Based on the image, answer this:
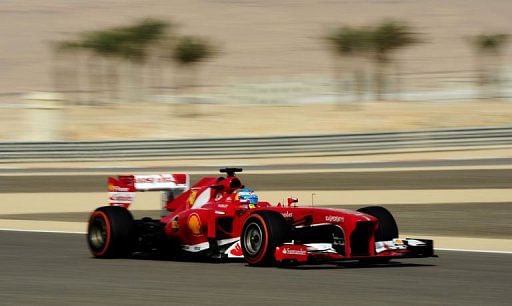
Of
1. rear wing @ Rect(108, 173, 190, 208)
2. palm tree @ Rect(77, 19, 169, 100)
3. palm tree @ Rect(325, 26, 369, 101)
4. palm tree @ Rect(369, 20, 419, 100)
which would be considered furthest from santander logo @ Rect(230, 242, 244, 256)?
palm tree @ Rect(77, 19, 169, 100)

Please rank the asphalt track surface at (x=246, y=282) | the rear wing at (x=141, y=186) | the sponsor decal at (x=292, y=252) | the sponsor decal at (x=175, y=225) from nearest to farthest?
the asphalt track surface at (x=246, y=282) → the sponsor decal at (x=292, y=252) → the sponsor decal at (x=175, y=225) → the rear wing at (x=141, y=186)

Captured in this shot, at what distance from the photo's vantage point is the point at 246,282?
9.41 m

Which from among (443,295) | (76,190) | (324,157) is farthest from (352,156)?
(443,295)

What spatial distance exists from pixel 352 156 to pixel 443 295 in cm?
2358

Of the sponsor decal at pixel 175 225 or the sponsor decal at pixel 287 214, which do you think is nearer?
the sponsor decal at pixel 287 214

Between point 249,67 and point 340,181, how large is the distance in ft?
245

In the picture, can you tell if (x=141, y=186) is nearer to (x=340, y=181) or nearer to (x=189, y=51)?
(x=340, y=181)

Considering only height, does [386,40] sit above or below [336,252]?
above

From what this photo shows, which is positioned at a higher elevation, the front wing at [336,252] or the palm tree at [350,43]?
the palm tree at [350,43]

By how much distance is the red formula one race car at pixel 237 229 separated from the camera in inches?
408

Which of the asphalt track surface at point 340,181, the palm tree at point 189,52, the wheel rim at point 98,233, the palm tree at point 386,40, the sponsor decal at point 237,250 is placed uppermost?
the palm tree at point 386,40

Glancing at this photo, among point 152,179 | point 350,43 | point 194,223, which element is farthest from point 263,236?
point 350,43

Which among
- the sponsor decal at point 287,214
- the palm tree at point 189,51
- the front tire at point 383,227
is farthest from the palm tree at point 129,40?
the sponsor decal at point 287,214

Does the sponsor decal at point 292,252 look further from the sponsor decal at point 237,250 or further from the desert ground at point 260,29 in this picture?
the desert ground at point 260,29
